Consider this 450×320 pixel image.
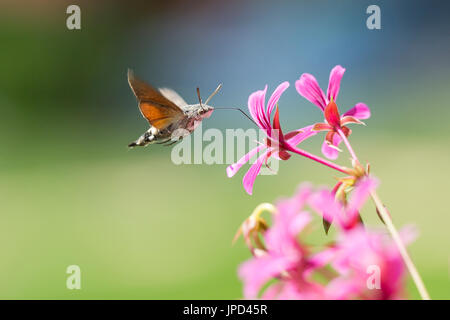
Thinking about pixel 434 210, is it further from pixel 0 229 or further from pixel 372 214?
pixel 0 229

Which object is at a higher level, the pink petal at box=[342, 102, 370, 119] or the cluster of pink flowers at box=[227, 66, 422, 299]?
the pink petal at box=[342, 102, 370, 119]

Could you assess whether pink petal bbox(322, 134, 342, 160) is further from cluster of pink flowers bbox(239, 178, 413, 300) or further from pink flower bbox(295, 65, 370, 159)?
cluster of pink flowers bbox(239, 178, 413, 300)

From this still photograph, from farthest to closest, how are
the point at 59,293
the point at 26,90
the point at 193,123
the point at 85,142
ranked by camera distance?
the point at 26,90
the point at 85,142
the point at 59,293
the point at 193,123

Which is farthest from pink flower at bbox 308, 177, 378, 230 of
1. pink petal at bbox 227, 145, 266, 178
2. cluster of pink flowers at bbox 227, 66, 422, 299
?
pink petal at bbox 227, 145, 266, 178

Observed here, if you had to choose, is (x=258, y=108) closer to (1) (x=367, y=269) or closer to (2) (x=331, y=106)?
(2) (x=331, y=106)

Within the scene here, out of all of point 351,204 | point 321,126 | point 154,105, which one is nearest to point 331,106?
point 321,126

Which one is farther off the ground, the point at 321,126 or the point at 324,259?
the point at 321,126
